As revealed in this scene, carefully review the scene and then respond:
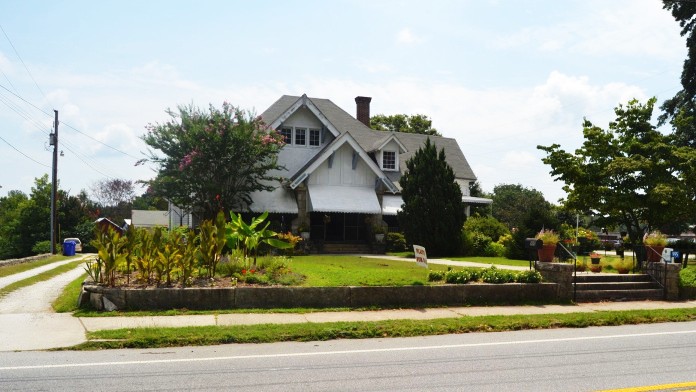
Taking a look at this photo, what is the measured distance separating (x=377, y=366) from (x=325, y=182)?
74.4ft

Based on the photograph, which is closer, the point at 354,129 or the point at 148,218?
the point at 354,129

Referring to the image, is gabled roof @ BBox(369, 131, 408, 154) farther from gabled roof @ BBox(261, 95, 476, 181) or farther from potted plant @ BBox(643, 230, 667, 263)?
potted plant @ BBox(643, 230, 667, 263)

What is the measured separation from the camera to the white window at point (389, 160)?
1338 inches

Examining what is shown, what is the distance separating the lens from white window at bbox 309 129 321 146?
3158 centimetres

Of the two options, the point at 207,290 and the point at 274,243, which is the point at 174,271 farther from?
the point at 274,243

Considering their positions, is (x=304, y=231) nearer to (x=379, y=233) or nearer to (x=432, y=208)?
(x=379, y=233)

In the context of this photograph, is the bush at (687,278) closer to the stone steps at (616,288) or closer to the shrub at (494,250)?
the stone steps at (616,288)

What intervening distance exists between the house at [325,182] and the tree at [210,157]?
188 cm

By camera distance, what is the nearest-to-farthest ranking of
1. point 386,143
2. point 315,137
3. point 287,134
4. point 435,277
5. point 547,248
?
1. point 435,277
2. point 547,248
3. point 287,134
4. point 315,137
5. point 386,143

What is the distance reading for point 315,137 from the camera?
3169 centimetres

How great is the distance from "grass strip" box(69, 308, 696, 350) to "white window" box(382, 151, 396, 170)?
2232 centimetres

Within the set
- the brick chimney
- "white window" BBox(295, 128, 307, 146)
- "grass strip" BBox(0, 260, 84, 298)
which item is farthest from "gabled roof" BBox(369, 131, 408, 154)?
"grass strip" BBox(0, 260, 84, 298)

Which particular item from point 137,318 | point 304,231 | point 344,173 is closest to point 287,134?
point 344,173

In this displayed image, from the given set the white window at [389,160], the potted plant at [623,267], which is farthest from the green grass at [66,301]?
the white window at [389,160]
